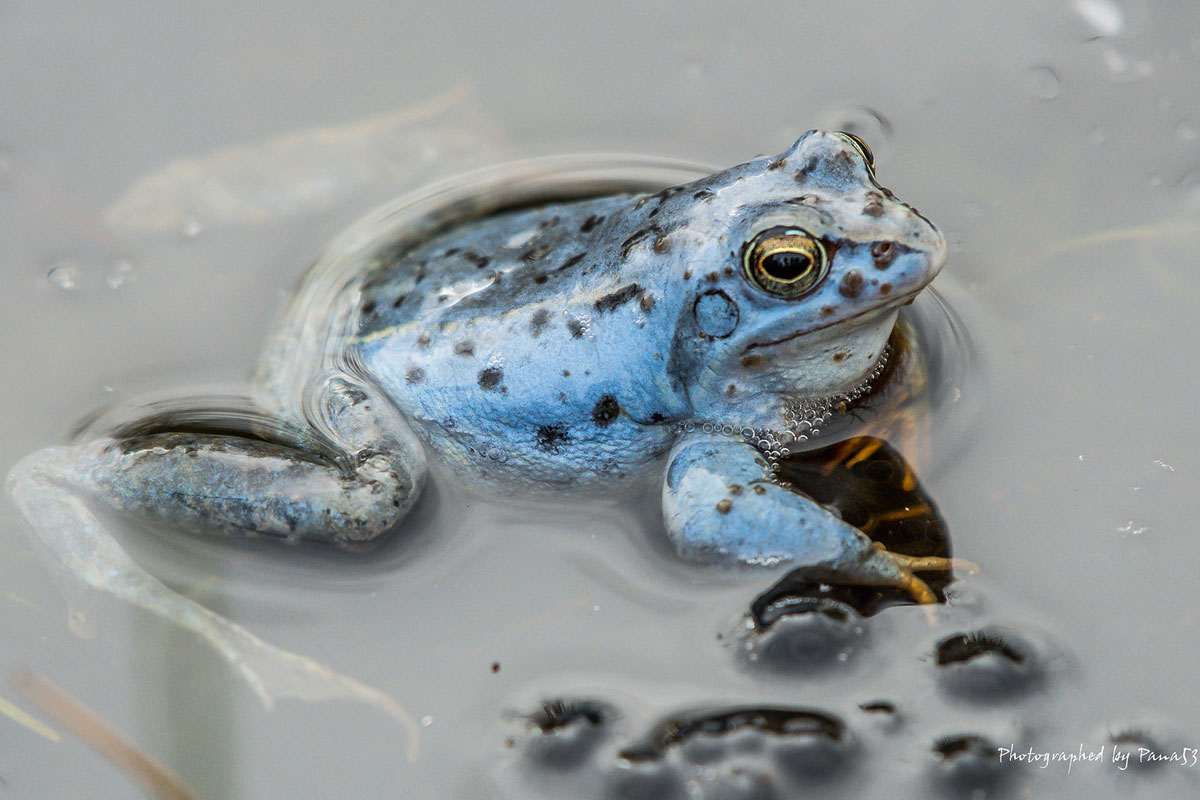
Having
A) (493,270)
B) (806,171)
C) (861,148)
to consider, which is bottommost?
(493,270)

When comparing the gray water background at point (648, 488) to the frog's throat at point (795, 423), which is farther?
the frog's throat at point (795, 423)

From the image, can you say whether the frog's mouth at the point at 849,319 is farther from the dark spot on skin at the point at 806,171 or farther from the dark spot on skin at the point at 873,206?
the dark spot on skin at the point at 806,171

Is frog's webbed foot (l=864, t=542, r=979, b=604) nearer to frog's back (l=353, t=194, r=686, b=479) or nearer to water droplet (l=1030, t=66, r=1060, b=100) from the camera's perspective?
frog's back (l=353, t=194, r=686, b=479)

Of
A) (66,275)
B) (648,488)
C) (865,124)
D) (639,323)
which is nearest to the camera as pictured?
(639,323)

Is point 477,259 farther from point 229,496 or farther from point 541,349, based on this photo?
→ point 229,496

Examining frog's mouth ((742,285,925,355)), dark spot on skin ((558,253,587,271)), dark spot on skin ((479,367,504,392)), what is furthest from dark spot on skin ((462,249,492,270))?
frog's mouth ((742,285,925,355))

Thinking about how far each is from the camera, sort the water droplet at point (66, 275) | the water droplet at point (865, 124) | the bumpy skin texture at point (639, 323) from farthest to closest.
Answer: the water droplet at point (865, 124) → the water droplet at point (66, 275) → the bumpy skin texture at point (639, 323)

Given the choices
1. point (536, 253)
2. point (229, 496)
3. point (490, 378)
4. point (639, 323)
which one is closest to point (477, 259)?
point (536, 253)

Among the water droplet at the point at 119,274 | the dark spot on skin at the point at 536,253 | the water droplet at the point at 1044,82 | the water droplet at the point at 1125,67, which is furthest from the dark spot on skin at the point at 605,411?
the water droplet at the point at 1125,67
